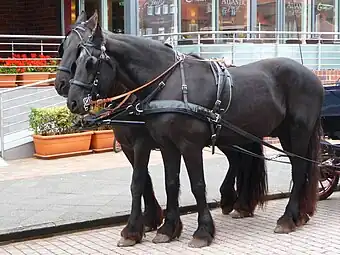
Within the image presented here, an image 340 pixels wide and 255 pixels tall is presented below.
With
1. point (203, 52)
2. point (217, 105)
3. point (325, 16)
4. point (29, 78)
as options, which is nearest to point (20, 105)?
point (29, 78)

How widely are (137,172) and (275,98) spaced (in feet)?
5.68

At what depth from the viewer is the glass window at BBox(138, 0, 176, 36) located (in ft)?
53.2

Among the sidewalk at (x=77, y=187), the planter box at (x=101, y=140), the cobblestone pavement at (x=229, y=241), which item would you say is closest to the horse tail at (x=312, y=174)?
the cobblestone pavement at (x=229, y=241)

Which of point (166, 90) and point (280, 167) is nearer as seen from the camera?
point (166, 90)

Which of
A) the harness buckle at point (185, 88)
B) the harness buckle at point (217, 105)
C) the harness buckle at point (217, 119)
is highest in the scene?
the harness buckle at point (185, 88)

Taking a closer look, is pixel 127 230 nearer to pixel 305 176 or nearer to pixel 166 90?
pixel 166 90

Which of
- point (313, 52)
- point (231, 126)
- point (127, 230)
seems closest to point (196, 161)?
point (231, 126)

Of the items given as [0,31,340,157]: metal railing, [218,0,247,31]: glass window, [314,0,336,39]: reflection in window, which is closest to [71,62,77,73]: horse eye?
[0,31,340,157]: metal railing

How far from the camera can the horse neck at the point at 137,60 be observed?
6355 mm

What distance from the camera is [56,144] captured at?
12.2 metres

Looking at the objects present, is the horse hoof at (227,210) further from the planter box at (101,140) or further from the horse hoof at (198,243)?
the planter box at (101,140)

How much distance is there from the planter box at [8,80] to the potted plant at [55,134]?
5.88 feet

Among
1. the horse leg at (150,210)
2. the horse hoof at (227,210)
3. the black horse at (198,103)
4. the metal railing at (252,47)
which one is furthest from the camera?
the metal railing at (252,47)

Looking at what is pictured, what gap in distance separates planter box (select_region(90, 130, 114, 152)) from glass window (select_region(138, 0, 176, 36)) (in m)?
4.33
